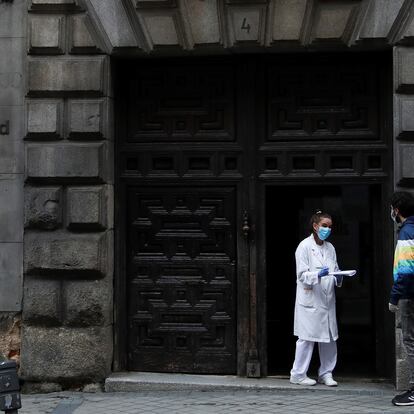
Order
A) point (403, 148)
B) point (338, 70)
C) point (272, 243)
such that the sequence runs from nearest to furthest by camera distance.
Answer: point (403, 148) < point (338, 70) < point (272, 243)

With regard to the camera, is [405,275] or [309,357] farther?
[309,357]

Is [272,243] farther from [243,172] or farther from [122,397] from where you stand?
[122,397]

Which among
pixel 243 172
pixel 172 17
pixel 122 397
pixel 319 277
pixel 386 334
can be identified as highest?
pixel 172 17

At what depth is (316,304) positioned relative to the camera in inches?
348

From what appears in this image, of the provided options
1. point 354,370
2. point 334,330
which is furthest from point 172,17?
point 354,370

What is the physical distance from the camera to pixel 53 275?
920 cm

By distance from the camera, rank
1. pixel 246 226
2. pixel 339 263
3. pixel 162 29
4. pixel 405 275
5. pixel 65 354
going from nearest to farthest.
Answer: pixel 405 275 < pixel 162 29 < pixel 65 354 < pixel 246 226 < pixel 339 263

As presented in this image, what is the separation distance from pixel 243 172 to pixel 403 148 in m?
1.77

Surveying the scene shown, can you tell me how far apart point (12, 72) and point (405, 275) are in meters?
4.82

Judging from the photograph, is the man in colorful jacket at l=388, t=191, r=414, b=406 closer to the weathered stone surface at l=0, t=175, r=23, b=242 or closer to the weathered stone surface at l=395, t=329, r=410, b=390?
the weathered stone surface at l=395, t=329, r=410, b=390

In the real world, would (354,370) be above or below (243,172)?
below

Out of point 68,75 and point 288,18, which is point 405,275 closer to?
point 288,18

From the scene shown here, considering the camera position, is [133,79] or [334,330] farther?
[133,79]

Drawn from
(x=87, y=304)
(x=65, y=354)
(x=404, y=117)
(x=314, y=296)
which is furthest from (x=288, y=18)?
(x=65, y=354)
